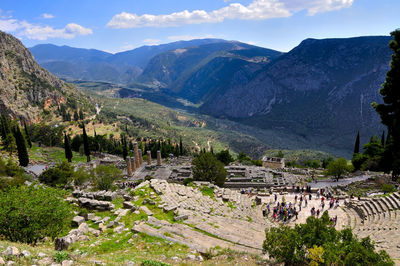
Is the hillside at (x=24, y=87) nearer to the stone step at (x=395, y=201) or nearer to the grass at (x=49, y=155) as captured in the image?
the grass at (x=49, y=155)

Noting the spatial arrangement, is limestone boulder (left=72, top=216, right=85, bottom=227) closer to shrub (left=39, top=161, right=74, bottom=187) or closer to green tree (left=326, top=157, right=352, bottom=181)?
shrub (left=39, top=161, right=74, bottom=187)

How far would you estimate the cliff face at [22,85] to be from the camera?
114 metres

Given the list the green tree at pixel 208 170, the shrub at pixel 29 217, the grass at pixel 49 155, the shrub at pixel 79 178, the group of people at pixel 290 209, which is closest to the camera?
the shrub at pixel 29 217

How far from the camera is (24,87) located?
12900 centimetres

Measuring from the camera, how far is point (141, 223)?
19.3 m

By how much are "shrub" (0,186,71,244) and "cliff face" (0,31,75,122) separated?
115 metres

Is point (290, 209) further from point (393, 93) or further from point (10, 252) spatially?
point (10, 252)

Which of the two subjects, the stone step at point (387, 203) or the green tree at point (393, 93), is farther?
the green tree at point (393, 93)

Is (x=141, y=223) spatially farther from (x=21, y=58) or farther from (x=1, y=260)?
(x=21, y=58)

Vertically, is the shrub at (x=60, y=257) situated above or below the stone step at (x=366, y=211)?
above

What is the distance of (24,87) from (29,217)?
14181 cm

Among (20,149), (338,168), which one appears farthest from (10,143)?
(338,168)

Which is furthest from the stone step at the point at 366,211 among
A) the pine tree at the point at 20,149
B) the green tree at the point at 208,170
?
the pine tree at the point at 20,149

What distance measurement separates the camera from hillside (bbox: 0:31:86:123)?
4498 inches
